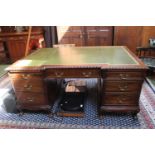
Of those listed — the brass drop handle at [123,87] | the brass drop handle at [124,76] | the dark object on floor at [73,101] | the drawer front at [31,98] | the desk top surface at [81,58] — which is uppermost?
the desk top surface at [81,58]

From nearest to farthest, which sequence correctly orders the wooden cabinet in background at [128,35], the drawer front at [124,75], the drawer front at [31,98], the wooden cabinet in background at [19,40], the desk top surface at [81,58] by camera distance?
the drawer front at [124,75]
the desk top surface at [81,58]
the drawer front at [31,98]
the wooden cabinet in background at [128,35]
the wooden cabinet in background at [19,40]

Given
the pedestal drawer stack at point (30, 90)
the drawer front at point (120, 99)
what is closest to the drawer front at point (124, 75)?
the drawer front at point (120, 99)

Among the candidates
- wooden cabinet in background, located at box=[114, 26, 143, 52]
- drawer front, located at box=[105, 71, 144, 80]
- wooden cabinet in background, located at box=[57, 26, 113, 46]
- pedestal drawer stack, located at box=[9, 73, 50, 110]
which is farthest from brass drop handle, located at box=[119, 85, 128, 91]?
wooden cabinet in background, located at box=[57, 26, 113, 46]

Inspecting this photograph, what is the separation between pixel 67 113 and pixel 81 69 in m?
0.66

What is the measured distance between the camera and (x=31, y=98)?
6.73 feet

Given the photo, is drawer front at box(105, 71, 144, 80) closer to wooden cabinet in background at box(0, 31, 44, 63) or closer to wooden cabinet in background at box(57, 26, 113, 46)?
wooden cabinet in background at box(57, 26, 113, 46)

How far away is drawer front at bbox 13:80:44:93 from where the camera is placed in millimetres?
1941

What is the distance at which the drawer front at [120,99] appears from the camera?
1920mm

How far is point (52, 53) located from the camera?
2.38 m

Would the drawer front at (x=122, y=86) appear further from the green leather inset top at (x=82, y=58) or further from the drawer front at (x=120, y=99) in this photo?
the green leather inset top at (x=82, y=58)

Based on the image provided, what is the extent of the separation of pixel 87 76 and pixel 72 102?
21.4 inches

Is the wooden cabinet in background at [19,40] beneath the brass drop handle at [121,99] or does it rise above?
above

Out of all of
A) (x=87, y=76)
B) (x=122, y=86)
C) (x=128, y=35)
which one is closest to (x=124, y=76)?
(x=122, y=86)

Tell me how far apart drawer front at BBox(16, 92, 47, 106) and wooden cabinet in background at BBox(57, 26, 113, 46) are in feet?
8.96
